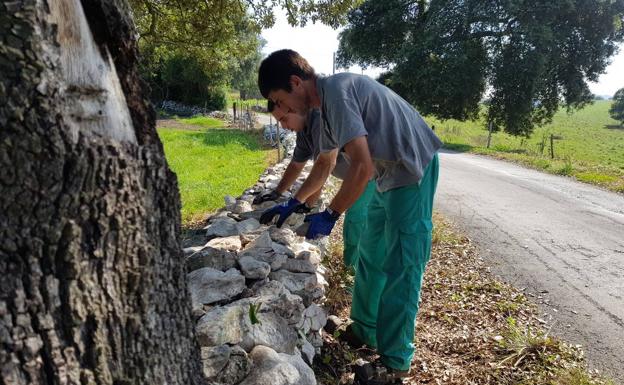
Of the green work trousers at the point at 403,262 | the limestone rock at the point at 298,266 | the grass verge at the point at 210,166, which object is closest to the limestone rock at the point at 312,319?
the limestone rock at the point at 298,266

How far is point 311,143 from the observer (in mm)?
3373

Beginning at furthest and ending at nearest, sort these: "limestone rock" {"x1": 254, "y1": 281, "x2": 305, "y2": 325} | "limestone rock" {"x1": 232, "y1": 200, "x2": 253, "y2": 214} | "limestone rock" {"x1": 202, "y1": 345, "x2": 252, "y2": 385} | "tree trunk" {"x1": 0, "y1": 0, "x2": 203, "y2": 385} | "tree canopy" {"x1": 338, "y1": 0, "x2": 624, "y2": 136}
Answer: "tree canopy" {"x1": 338, "y1": 0, "x2": 624, "y2": 136}
"limestone rock" {"x1": 232, "y1": 200, "x2": 253, "y2": 214}
"limestone rock" {"x1": 254, "y1": 281, "x2": 305, "y2": 325}
"limestone rock" {"x1": 202, "y1": 345, "x2": 252, "y2": 385}
"tree trunk" {"x1": 0, "y1": 0, "x2": 203, "y2": 385}

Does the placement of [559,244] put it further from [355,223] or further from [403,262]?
[403,262]

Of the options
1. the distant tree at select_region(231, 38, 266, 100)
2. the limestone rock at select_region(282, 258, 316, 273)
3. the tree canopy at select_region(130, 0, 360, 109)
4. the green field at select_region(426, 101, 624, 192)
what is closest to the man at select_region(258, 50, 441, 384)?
the limestone rock at select_region(282, 258, 316, 273)

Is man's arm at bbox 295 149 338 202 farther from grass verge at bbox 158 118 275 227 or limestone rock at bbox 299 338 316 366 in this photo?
grass verge at bbox 158 118 275 227

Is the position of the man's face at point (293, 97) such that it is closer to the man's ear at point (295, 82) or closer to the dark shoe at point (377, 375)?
the man's ear at point (295, 82)

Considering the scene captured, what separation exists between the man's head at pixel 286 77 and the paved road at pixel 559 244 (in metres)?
2.62

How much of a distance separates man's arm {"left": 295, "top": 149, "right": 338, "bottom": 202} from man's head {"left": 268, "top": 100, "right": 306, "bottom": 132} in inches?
10.2

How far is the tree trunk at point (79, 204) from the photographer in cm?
96

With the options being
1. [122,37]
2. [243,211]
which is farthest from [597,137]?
[122,37]

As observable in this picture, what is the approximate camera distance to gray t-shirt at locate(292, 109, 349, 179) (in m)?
3.14

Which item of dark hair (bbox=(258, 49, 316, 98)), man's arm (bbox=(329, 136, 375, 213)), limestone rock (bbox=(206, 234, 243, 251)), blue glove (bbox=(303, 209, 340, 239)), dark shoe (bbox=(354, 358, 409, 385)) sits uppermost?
dark hair (bbox=(258, 49, 316, 98))

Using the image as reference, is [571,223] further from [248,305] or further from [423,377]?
[248,305]

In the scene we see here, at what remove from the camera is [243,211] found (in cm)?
462
